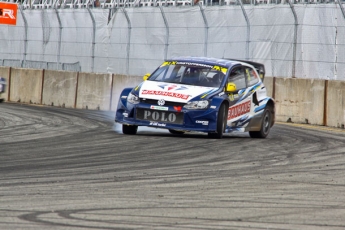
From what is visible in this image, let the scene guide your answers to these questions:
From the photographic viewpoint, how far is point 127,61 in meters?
28.7

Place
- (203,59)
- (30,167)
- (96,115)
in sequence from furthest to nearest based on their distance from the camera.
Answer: (96,115)
(203,59)
(30,167)

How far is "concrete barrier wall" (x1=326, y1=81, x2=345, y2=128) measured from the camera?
1998 centimetres

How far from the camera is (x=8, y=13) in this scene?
3847cm

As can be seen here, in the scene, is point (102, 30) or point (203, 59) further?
point (102, 30)

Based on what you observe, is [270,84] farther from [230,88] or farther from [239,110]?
[230,88]

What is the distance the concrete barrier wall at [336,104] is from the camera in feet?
65.6

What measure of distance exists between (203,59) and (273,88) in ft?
21.8

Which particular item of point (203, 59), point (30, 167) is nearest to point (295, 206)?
point (30, 167)

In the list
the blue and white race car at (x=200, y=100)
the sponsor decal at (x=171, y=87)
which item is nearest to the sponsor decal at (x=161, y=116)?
the blue and white race car at (x=200, y=100)

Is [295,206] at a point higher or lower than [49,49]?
lower

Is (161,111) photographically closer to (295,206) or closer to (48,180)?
(48,180)

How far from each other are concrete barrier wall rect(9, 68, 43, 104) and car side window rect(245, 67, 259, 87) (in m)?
12.8

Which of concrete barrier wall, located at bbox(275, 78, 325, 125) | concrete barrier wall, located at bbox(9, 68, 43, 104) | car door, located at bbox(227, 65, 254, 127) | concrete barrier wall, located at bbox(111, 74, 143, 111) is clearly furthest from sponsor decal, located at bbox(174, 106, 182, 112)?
concrete barrier wall, located at bbox(9, 68, 43, 104)

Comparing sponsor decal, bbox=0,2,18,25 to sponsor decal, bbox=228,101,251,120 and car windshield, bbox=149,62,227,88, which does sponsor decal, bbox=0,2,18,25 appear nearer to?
car windshield, bbox=149,62,227,88
